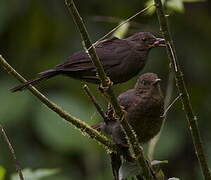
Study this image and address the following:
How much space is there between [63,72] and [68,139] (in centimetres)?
204

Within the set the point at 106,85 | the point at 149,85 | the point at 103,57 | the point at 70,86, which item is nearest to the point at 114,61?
the point at 103,57

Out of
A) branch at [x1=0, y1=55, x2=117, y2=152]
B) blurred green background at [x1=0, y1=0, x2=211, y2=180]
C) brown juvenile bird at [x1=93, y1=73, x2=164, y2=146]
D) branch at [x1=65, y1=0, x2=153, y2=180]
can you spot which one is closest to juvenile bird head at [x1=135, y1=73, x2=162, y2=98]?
brown juvenile bird at [x1=93, y1=73, x2=164, y2=146]

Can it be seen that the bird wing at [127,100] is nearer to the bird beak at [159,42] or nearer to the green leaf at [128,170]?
the bird beak at [159,42]

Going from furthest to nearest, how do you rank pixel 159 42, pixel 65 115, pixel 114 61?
pixel 159 42 → pixel 114 61 → pixel 65 115

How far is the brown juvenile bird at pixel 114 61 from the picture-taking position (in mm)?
3473

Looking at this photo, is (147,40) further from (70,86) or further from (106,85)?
(70,86)

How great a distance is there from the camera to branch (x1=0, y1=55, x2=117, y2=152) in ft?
8.61

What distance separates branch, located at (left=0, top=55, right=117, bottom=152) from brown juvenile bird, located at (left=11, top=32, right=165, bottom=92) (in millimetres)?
536

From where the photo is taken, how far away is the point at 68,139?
5453 mm

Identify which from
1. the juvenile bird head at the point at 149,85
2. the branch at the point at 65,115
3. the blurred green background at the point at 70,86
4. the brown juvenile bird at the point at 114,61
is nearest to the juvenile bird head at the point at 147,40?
the brown juvenile bird at the point at 114,61

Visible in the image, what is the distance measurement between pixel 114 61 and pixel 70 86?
96.7 inches

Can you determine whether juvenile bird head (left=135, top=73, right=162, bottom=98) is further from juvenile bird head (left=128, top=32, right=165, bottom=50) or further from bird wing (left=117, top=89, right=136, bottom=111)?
juvenile bird head (left=128, top=32, right=165, bottom=50)

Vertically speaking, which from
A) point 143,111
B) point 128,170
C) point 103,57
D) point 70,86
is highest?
point 103,57

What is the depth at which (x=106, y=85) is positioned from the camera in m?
2.52
